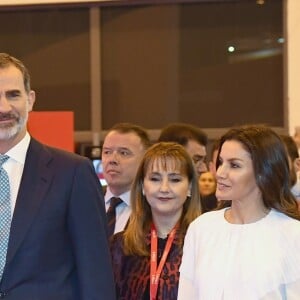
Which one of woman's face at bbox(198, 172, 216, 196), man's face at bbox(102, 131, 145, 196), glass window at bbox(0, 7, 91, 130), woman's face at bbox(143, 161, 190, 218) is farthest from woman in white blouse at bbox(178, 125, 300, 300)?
glass window at bbox(0, 7, 91, 130)

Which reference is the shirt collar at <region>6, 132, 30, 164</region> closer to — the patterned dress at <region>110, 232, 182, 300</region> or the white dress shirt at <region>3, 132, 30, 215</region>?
the white dress shirt at <region>3, 132, 30, 215</region>

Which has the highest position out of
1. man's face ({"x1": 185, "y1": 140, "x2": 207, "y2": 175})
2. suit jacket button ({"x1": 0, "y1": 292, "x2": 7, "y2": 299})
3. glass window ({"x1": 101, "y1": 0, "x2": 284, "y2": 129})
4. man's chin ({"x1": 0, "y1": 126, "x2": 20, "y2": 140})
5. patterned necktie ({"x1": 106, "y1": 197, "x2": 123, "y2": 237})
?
glass window ({"x1": 101, "y1": 0, "x2": 284, "y2": 129})

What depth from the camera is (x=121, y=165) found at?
11.0 feet

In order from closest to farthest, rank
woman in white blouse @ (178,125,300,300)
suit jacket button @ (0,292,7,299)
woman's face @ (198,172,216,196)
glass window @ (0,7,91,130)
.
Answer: suit jacket button @ (0,292,7,299), woman in white blouse @ (178,125,300,300), woman's face @ (198,172,216,196), glass window @ (0,7,91,130)

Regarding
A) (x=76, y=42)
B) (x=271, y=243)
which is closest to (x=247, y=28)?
(x=76, y=42)

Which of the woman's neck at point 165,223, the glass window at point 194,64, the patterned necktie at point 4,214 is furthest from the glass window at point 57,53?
the patterned necktie at point 4,214

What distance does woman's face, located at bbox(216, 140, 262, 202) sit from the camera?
2264mm

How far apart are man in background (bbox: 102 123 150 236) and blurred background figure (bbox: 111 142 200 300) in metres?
0.34

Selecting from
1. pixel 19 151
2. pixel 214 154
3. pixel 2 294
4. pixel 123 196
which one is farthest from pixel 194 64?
pixel 2 294

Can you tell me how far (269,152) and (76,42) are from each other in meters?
4.33

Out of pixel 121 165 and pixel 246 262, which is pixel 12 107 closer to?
pixel 246 262

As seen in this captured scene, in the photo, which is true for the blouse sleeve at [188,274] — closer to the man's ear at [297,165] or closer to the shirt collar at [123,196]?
the shirt collar at [123,196]

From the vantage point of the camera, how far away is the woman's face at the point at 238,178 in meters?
2.26

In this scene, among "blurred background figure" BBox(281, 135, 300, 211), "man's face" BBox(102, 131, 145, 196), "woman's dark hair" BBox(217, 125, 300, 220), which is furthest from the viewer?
"blurred background figure" BBox(281, 135, 300, 211)
